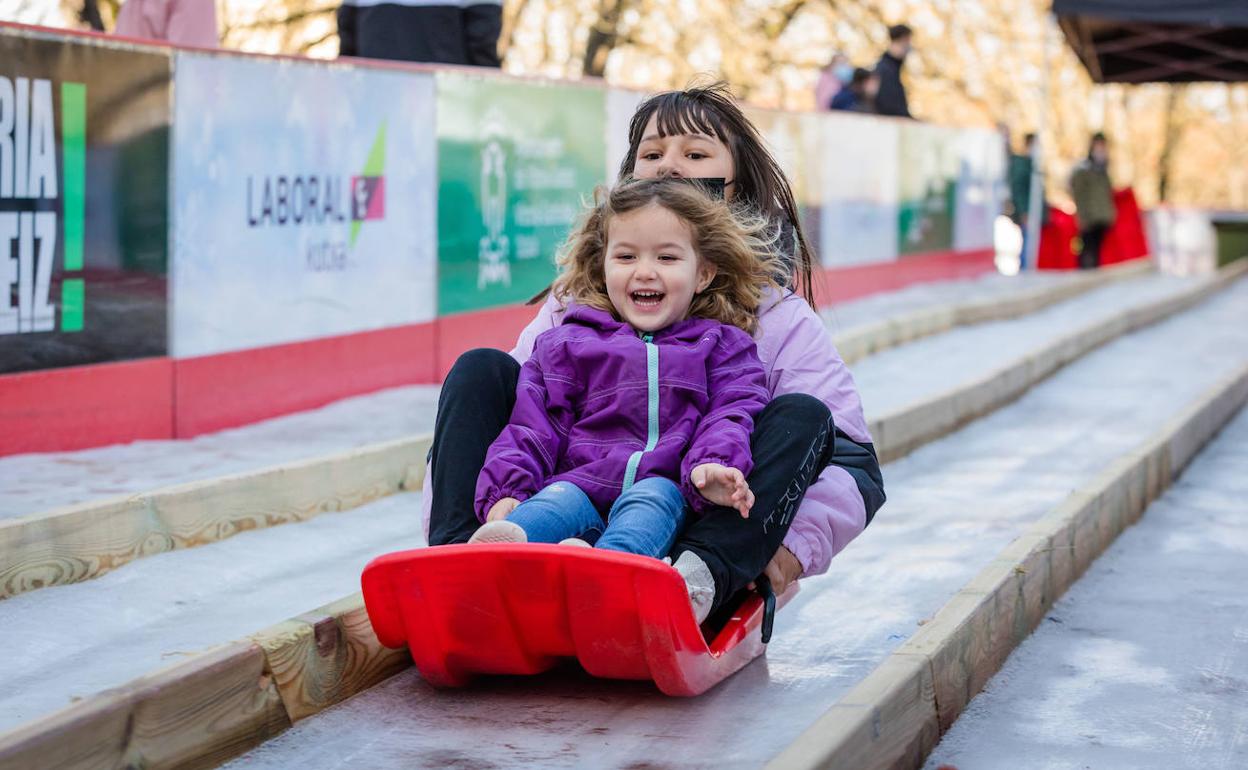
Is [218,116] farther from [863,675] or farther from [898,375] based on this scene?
[898,375]

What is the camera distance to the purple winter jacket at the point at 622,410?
10.1ft

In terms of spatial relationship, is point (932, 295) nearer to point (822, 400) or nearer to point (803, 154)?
point (803, 154)

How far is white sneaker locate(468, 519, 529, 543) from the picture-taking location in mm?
2859

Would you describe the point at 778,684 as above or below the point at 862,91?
below

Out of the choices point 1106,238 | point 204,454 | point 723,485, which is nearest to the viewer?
point 723,485

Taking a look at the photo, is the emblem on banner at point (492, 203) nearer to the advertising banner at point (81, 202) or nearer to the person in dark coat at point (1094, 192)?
the advertising banner at point (81, 202)

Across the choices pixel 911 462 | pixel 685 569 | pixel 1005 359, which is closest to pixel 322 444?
pixel 911 462

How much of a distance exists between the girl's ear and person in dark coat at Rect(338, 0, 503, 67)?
4277 mm

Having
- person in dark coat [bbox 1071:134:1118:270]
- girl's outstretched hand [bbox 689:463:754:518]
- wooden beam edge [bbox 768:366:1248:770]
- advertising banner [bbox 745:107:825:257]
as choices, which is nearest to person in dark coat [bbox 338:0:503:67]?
advertising banner [bbox 745:107:825:257]

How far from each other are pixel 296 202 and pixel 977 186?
1078cm

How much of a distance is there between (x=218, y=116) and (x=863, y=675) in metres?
3.31

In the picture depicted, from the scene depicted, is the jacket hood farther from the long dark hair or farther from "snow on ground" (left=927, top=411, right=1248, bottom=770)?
"snow on ground" (left=927, top=411, right=1248, bottom=770)

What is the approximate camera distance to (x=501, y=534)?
2859 millimetres

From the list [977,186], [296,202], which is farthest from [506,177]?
[977,186]
